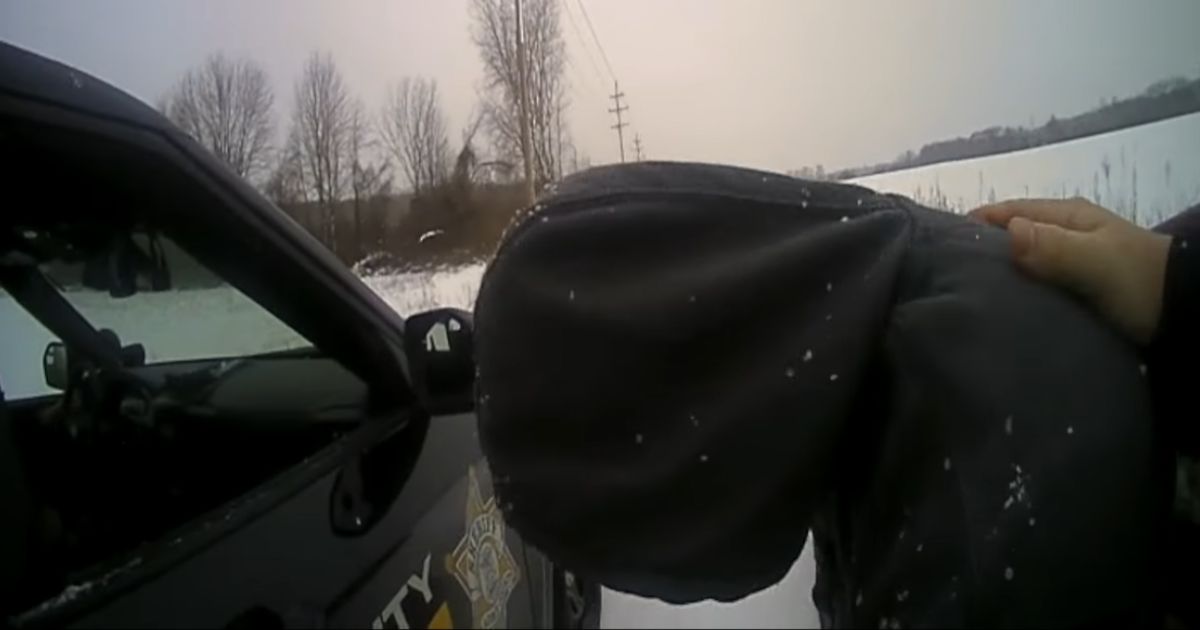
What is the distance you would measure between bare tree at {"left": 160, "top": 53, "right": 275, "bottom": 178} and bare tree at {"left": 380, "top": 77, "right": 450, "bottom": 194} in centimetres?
14

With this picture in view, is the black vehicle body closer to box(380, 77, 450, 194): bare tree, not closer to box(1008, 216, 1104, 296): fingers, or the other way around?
box(380, 77, 450, 194): bare tree

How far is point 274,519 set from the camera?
117 centimetres

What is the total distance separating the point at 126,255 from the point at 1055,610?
110 centimetres

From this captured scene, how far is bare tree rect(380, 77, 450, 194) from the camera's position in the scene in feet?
3.57

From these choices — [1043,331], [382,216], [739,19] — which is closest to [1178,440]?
[1043,331]

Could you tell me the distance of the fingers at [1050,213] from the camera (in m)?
0.82

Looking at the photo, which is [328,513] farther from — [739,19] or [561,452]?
[739,19]

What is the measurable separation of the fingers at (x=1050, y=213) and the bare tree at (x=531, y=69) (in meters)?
0.42

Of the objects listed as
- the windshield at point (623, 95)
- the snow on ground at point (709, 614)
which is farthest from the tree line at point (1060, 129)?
the snow on ground at point (709, 614)

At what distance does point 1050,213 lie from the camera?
2.75 ft

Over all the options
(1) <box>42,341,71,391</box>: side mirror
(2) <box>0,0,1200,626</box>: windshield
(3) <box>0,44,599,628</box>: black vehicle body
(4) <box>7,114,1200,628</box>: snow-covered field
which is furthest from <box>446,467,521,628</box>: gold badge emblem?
(1) <box>42,341,71,391</box>: side mirror

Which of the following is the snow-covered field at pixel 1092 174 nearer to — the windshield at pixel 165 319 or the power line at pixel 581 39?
the power line at pixel 581 39

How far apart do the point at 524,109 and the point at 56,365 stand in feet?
2.16

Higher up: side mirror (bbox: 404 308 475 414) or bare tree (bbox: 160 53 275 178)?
bare tree (bbox: 160 53 275 178)
